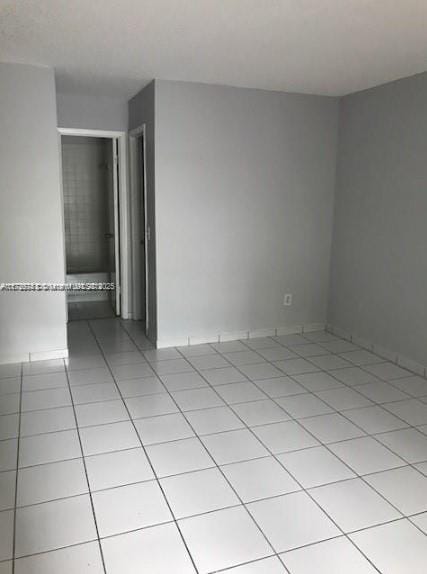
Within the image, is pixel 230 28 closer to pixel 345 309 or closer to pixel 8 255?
pixel 8 255

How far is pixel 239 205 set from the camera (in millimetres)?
4508

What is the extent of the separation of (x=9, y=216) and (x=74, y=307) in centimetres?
224

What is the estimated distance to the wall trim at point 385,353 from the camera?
3.89 m

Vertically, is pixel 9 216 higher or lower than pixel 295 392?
higher

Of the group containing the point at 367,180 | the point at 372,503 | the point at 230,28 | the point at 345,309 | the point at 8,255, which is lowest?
the point at 372,503

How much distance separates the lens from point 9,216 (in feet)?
12.6

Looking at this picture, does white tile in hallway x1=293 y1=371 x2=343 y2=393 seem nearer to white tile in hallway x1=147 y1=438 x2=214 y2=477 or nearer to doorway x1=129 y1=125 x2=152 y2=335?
white tile in hallway x1=147 y1=438 x2=214 y2=477

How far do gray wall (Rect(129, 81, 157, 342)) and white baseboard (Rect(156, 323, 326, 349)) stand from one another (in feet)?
0.55

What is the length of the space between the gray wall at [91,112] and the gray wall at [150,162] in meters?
0.18

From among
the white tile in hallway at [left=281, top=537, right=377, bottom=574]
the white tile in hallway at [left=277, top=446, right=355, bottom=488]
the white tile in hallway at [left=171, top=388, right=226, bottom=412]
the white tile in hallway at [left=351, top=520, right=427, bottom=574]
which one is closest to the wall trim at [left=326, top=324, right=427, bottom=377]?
the white tile in hallway at [left=277, top=446, right=355, bottom=488]

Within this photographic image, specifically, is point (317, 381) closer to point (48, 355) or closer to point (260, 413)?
point (260, 413)

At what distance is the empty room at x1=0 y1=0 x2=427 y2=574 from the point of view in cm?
215

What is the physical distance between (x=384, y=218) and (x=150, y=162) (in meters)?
2.11

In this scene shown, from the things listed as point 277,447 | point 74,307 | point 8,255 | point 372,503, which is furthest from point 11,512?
point 74,307
